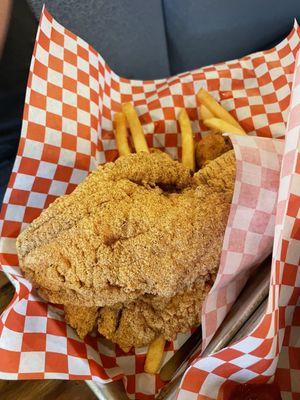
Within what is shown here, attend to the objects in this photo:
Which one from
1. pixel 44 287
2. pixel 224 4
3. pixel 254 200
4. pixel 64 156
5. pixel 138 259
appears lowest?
pixel 44 287

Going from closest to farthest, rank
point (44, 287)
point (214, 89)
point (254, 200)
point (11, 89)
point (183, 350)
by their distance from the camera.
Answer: point (254, 200) < point (44, 287) < point (183, 350) < point (11, 89) < point (214, 89)

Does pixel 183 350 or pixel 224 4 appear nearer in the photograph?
pixel 183 350

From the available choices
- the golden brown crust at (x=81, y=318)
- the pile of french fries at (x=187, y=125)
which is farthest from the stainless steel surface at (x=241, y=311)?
the pile of french fries at (x=187, y=125)

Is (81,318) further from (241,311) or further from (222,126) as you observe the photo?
(222,126)

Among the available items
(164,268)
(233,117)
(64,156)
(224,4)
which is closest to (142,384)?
(164,268)

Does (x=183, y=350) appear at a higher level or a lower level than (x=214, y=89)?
lower

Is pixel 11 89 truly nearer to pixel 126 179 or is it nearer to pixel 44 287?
pixel 126 179

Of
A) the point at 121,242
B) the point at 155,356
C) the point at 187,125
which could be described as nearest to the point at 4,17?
the point at 187,125
